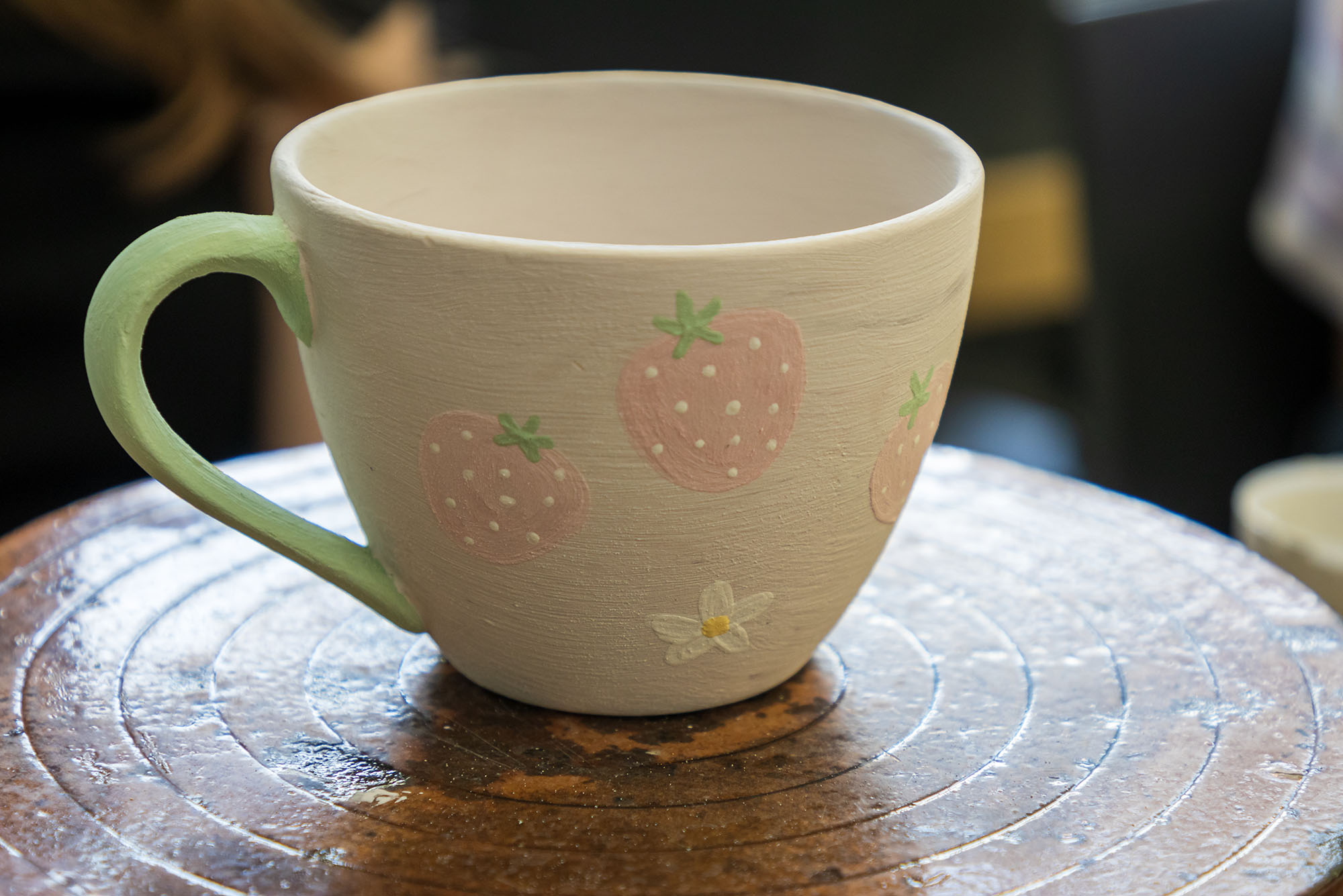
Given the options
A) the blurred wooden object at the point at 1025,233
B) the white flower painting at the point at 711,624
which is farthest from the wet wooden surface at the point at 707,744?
the blurred wooden object at the point at 1025,233

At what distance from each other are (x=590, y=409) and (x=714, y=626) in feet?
0.34

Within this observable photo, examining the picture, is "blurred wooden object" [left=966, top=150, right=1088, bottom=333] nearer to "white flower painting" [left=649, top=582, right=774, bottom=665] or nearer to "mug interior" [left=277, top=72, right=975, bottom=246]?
"mug interior" [left=277, top=72, right=975, bottom=246]

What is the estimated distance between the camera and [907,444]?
1.57 ft

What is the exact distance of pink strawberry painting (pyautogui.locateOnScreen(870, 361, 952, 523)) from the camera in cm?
47

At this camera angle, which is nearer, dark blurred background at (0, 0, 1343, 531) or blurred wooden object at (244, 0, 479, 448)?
dark blurred background at (0, 0, 1343, 531)

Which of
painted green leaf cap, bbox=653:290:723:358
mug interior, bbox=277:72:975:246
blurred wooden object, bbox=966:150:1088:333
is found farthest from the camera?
blurred wooden object, bbox=966:150:1088:333

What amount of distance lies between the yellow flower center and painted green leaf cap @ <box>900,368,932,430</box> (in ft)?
0.31

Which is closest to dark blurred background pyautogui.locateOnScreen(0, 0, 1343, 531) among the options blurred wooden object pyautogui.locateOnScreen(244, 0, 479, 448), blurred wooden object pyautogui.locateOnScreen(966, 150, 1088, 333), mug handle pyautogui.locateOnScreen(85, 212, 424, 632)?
blurred wooden object pyautogui.locateOnScreen(244, 0, 479, 448)

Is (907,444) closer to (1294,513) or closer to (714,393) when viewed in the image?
(714,393)

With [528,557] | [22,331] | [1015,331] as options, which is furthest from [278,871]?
[1015,331]

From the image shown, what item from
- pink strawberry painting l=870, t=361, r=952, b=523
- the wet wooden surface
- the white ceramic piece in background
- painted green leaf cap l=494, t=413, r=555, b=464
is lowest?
the white ceramic piece in background

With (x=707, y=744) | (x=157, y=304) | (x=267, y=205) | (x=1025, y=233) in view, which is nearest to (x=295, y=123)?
(x=267, y=205)

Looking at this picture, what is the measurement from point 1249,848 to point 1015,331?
196 centimetres

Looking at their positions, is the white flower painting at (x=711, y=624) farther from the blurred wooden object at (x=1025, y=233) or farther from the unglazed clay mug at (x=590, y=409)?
the blurred wooden object at (x=1025, y=233)
